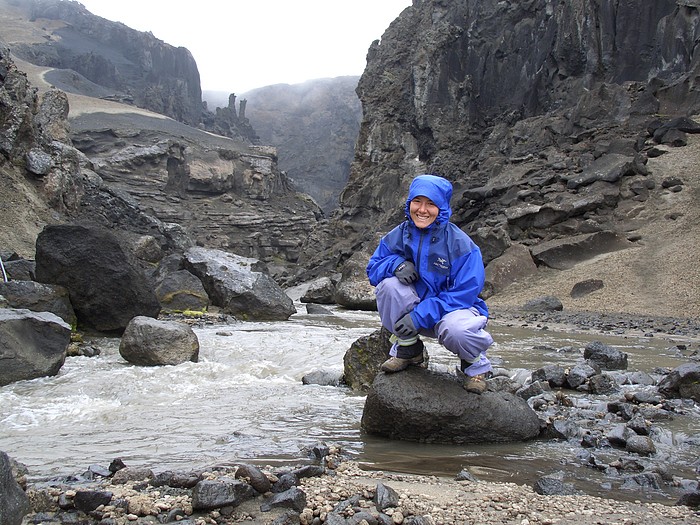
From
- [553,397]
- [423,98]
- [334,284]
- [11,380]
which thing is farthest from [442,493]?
[423,98]

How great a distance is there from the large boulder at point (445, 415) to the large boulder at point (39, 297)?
709 centimetres

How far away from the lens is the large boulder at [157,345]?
8.09 meters

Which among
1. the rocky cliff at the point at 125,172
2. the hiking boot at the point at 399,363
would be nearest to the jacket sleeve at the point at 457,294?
the hiking boot at the point at 399,363

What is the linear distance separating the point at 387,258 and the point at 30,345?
4.90m

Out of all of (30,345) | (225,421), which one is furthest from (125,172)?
(225,421)

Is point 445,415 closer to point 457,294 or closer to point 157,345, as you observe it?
point 457,294

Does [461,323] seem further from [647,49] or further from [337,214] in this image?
[337,214]

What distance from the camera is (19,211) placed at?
69.4 ft

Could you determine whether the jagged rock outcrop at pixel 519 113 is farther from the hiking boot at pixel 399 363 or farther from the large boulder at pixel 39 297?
the hiking boot at pixel 399 363

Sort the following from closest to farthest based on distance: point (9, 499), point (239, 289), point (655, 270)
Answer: point (9, 499) → point (239, 289) → point (655, 270)

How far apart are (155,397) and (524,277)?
2067 centimetres

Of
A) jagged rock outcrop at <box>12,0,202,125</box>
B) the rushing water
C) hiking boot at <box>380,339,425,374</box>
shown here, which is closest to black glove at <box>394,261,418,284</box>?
hiking boot at <box>380,339,425,374</box>

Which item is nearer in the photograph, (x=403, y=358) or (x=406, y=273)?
(x=406, y=273)

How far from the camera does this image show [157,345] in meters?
8.12
